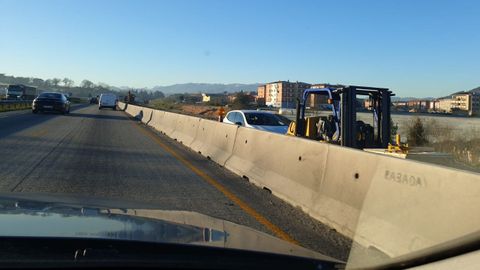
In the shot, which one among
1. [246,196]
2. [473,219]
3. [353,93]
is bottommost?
[246,196]

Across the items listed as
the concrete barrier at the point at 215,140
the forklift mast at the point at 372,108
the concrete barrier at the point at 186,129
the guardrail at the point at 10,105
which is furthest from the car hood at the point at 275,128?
the guardrail at the point at 10,105

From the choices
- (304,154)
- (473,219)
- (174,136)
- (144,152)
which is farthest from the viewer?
(174,136)

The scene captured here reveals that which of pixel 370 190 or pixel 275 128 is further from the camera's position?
pixel 275 128

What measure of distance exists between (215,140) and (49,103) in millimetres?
26433

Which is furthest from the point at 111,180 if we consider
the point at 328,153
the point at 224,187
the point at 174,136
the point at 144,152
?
the point at 174,136

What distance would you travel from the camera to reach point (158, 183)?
9.83 m

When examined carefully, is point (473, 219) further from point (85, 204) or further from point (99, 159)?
point (99, 159)

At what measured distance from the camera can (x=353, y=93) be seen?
13969 mm

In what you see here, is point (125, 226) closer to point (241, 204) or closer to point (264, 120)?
point (241, 204)

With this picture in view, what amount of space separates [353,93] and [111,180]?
6.89 m

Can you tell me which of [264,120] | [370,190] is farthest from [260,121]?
[370,190]

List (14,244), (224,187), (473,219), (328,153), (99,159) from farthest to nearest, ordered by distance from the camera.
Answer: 1. (99,159)
2. (224,187)
3. (328,153)
4. (473,219)
5. (14,244)

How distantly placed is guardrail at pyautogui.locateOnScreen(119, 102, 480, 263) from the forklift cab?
11.9ft

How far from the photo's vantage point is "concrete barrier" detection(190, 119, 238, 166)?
42.9ft
